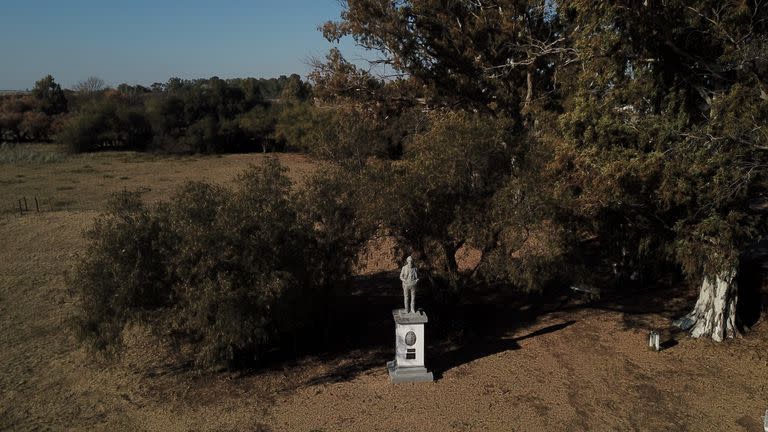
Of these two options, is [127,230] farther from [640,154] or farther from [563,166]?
[640,154]

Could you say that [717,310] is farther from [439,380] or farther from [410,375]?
[410,375]

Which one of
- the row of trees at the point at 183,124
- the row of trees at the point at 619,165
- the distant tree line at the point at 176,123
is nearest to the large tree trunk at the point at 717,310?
the row of trees at the point at 619,165

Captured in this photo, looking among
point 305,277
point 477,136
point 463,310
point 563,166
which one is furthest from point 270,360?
point 563,166

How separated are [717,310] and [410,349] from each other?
24.3 feet

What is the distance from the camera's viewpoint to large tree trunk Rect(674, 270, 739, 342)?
13172 mm

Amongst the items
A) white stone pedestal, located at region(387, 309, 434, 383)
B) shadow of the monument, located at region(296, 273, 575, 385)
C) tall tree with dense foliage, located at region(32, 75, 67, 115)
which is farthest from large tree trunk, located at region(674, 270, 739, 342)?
tall tree with dense foliage, located at region(32, 75, 67, 115)

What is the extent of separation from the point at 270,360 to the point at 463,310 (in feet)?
18.0

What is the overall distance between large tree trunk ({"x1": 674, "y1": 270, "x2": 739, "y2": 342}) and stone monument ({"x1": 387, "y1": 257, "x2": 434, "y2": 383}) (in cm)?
682

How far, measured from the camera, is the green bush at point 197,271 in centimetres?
1084

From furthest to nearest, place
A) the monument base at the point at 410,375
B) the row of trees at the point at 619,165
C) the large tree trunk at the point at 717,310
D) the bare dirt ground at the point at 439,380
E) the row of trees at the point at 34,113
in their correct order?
the row of trees at the point at 34,113 → the large tree trunk at the point at 717,310 → the monument base at the point at 410,375 → the bare dirt ground at the point at 439,380 → the row of trees at the point at 619,165

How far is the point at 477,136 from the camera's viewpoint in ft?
39.8

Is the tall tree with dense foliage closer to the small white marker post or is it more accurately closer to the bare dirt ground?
the bare dirt ground

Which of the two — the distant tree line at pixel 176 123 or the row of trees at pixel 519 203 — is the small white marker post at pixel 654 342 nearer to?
the row of trees at pixel 519 203

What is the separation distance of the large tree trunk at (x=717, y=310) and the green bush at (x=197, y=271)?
31.1ft
